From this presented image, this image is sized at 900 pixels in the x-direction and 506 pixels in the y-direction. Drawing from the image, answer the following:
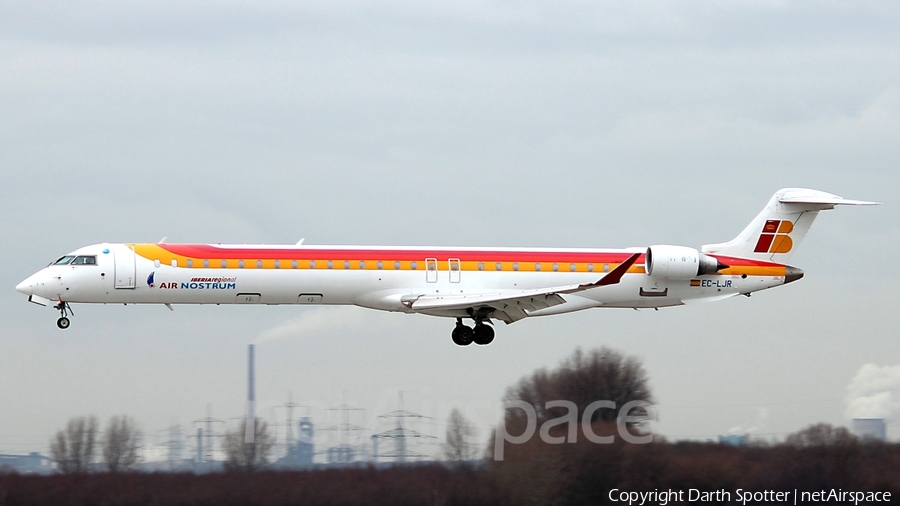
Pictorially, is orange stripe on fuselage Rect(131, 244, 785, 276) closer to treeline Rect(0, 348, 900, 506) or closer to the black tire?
the black tire

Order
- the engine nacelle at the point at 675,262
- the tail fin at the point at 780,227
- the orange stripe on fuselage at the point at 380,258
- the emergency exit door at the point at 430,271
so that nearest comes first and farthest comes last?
the orange stripe on fuselage at the point at 380,258, the emergency exit door at the point at 430,271, the engine nacelle at the point at 675,262, the tail fin at the point at 780,227

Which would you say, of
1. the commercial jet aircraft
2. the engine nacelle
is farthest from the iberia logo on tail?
the engine nacelle

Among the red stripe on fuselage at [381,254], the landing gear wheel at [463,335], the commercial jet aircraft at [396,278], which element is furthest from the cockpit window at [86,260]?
the landing gear wheel at [463,335]

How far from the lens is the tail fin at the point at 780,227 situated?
45.3 m

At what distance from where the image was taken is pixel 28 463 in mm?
33625

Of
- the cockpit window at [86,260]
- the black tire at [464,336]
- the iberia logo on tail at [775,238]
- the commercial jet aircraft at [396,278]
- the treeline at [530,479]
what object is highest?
the iberia logo on tail at [775,238]

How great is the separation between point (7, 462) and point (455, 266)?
14776 mm

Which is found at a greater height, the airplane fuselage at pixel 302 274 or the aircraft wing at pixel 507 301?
the airplane fuselage at pixel 302 274

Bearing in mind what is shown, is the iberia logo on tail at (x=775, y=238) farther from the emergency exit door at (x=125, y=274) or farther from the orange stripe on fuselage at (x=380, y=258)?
the emergency exit door at (x=125, y=274)

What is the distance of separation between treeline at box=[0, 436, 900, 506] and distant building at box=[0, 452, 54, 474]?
28cm

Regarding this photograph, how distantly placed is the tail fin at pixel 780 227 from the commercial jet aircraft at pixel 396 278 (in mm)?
1046

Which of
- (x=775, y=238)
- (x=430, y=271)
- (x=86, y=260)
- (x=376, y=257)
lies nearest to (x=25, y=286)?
(x=86, y=260)

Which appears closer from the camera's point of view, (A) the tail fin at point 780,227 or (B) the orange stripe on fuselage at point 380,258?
(B) the orange stripe on fuselage at point 380,258

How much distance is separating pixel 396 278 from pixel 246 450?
9.24 meters
